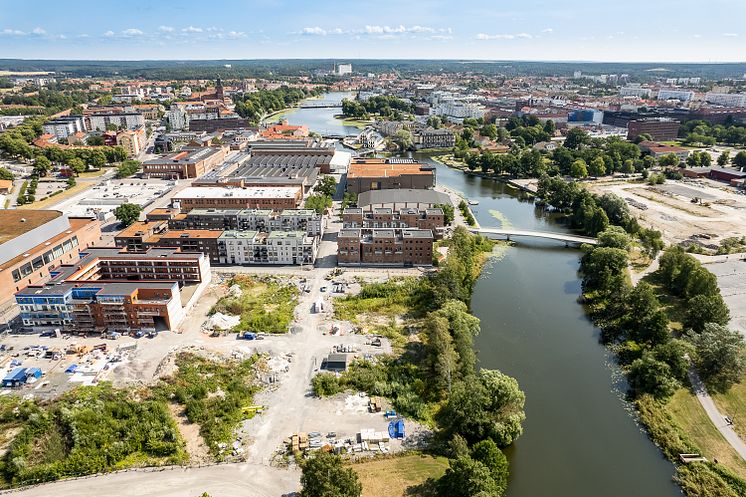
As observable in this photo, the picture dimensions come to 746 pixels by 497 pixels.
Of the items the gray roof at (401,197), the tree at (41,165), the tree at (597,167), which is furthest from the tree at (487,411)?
the tree at (41,165)

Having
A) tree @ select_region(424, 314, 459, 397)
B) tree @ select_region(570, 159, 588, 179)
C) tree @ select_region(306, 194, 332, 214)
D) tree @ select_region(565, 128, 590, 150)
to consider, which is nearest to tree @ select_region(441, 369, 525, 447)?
tree @ select_region(424, 314, 459, 397)

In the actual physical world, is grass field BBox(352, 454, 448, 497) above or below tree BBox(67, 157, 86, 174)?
below

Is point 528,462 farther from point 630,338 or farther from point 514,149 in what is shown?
point 514,149

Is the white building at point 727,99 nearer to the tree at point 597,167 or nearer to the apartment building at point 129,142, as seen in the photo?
the tree at point 597,167

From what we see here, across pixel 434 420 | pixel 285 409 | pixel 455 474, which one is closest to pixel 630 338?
pixel 434 420

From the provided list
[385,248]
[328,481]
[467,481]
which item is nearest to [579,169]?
[385,248]

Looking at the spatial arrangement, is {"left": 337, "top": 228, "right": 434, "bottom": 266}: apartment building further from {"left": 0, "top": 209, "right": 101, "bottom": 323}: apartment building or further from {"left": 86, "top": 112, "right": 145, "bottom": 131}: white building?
{"left": 86, "top": 112, "right": 145, "bottom": 131}: white building
